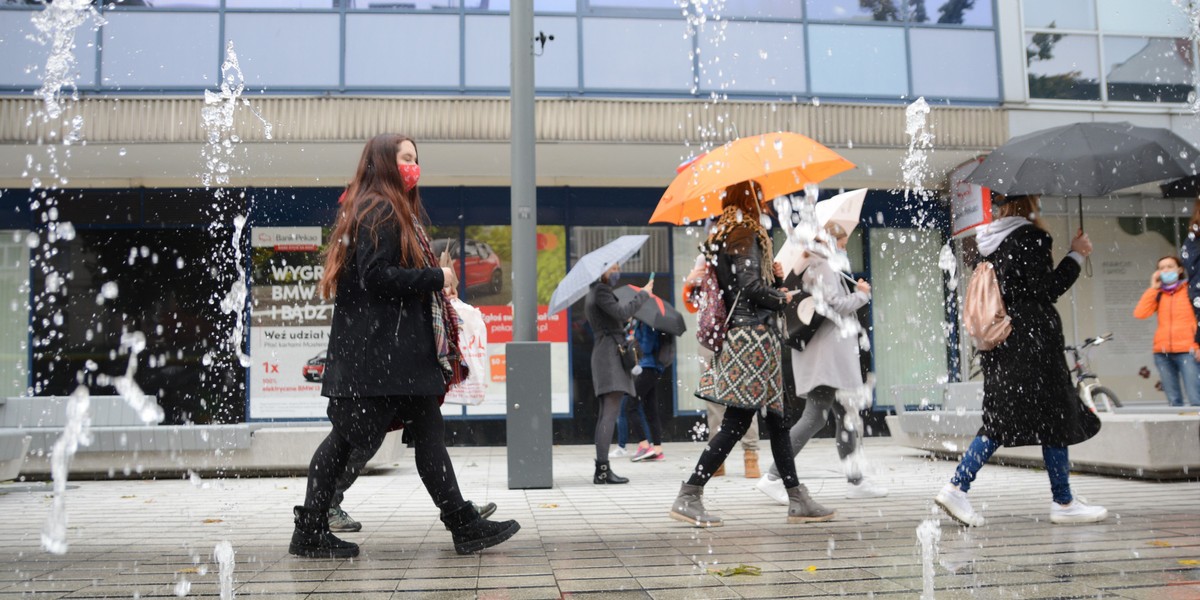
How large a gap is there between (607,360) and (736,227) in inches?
136

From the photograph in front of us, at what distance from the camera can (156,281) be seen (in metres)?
14.6

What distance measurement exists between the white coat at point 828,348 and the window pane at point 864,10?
7.90m

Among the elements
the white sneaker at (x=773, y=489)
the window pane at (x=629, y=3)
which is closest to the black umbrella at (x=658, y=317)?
the white sneaker at (x=773, y=489)

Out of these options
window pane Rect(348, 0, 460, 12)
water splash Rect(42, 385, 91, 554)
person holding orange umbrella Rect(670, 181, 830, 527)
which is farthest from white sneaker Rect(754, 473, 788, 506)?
window pane Rect(348, 0, 460, 12)

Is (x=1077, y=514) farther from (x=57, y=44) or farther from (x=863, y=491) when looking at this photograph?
(x=57, y=44)

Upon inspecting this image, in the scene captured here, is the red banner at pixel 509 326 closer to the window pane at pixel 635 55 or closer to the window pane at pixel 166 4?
the window pane at pixel 635 55

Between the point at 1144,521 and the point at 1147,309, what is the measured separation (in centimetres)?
744

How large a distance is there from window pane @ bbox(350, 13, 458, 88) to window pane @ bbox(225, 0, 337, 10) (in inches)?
14.2

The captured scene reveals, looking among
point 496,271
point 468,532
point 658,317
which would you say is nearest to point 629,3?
point 496,271

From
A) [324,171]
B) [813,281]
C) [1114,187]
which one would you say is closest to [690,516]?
[813,281]

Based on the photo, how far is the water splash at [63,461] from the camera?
5802 millimetres

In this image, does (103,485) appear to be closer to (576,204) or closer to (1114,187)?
(576,204)

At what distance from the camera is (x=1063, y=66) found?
1452 centimetres

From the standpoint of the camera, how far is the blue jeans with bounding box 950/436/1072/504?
549cm
